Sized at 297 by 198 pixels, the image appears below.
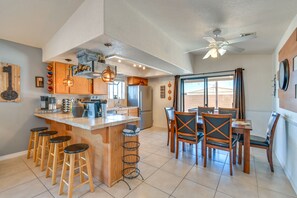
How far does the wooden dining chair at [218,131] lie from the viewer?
2383 millimetres

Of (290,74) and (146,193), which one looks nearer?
(146,193)

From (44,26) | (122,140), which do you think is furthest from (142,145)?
(44,26)

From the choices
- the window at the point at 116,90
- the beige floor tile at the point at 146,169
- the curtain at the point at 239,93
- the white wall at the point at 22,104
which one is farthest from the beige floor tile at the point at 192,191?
the window at the point at 116,90

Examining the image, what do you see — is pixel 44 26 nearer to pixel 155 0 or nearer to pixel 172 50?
pixel 155 0

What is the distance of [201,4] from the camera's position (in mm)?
1979

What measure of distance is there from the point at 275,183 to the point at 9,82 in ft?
17.2

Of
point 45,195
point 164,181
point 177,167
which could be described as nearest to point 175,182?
point 164,181

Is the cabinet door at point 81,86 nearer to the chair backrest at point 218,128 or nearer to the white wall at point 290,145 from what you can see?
the chair backrest at point 218,128

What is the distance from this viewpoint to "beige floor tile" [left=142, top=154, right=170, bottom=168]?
8.86 feet

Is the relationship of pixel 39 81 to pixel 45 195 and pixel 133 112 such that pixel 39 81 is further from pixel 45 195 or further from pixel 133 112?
pixel 133 112

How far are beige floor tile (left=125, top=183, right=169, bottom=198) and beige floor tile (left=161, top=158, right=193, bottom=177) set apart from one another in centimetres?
56

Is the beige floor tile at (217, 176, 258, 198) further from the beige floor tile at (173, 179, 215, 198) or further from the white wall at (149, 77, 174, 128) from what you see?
the white wall at (149, 77, 174, 128)

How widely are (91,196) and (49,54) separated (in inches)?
117

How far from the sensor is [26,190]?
1948 millimetres
